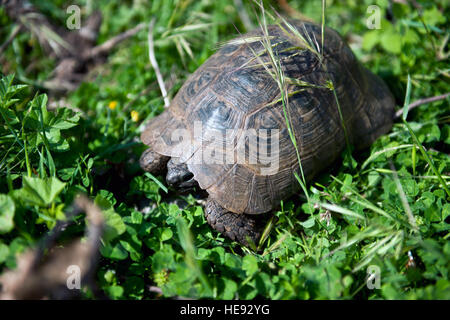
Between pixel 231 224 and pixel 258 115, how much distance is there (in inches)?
34.6

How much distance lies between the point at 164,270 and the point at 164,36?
295cm

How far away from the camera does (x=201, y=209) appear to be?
2742 mm

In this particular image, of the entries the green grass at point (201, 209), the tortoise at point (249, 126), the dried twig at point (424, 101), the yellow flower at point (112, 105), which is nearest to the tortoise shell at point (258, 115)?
the tortoise at point (249, 126)

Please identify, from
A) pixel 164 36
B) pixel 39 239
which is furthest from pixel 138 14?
pixel 39 239

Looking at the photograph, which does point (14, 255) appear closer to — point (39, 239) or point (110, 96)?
point (39, 239)

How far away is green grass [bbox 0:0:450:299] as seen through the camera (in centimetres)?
206

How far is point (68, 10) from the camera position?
5.04 meters

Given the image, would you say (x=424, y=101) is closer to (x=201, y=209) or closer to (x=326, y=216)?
(x=326, y=216)

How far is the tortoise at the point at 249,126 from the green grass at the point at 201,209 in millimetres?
171

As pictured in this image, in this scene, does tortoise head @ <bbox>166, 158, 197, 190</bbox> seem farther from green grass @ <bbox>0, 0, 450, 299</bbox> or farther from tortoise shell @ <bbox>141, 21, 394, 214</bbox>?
green grass @ <bbox>0, 0, 450, 299</bbox>

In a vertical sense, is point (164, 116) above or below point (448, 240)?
above

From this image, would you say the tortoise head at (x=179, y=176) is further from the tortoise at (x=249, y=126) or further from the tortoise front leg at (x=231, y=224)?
the tortoise front leg at (x=231, y=224)
